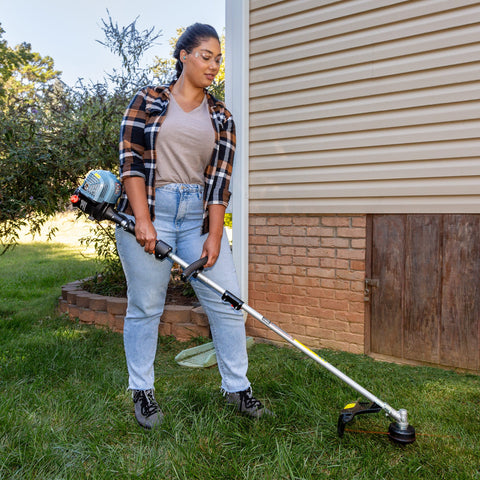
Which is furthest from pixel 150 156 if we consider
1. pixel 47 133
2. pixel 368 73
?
pixel 47 133

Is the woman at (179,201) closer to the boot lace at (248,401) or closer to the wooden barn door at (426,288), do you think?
the boot lace at (248,401)

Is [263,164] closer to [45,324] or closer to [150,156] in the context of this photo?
[150,156]

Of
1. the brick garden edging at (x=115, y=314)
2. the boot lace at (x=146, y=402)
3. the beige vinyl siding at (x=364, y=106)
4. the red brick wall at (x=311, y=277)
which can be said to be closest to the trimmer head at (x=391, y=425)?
the boot lace at (x=146, y=402)

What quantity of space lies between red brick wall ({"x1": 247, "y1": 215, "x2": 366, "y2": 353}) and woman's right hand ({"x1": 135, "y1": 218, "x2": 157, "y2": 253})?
1827 mm

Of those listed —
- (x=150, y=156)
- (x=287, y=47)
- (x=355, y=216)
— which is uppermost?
(x=287, y=47)

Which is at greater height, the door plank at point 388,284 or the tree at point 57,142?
the tree at point 57,142

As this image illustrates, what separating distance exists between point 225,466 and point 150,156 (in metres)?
1.47

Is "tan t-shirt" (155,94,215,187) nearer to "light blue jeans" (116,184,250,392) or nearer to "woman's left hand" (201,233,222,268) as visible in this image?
"light blue jeans" (116,184,250,392)

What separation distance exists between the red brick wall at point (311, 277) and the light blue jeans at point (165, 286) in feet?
4.54

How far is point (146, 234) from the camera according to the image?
2414 millimetres

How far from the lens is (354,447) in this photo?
2.28 meters

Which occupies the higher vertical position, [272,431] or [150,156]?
[150,156]

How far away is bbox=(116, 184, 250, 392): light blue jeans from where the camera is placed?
99.2 inches

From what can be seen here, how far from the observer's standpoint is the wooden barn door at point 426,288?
3293 mm
